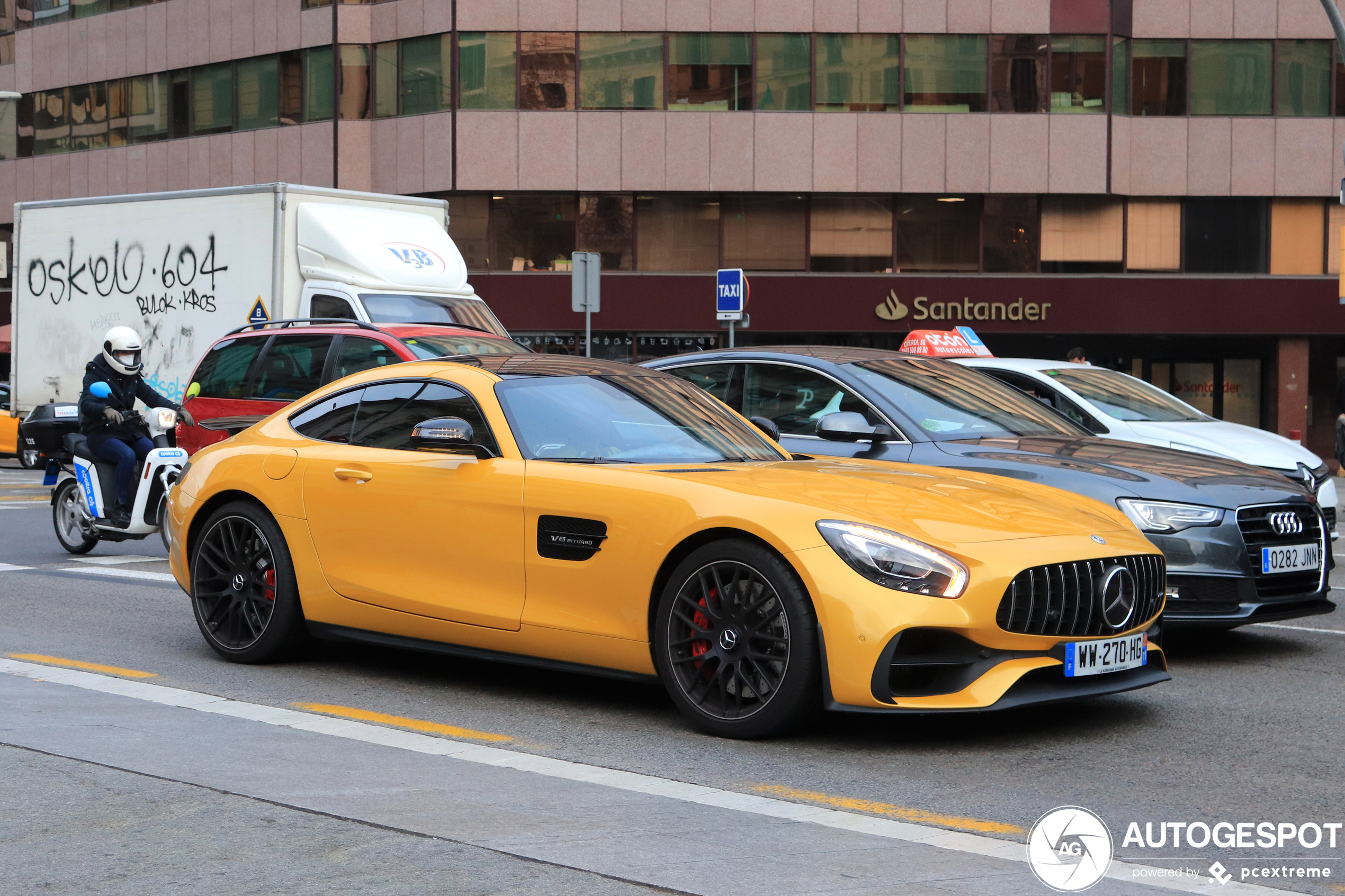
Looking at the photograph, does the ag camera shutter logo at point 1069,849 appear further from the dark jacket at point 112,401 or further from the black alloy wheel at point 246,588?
the dark jacket at point 112,401

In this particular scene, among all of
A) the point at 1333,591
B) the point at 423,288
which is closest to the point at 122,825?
the point at 1333,591

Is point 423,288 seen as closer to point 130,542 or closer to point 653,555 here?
point 130,542

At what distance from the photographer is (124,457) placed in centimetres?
1188

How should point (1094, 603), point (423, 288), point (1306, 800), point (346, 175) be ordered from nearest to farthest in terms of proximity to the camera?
point (1306, 800), point (1094, 603), point (423, 288), point (346, 175)

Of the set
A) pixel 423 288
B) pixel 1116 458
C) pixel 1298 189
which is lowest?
pixel 1116 458

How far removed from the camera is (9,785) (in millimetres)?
Answer: 5055

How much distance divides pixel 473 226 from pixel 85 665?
2761 centimetres

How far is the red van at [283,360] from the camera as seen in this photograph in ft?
45.7

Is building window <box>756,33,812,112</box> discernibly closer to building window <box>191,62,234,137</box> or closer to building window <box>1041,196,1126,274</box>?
building window <box>1041,196,1126,274</box>

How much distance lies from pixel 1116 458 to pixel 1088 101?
26772 millimetres

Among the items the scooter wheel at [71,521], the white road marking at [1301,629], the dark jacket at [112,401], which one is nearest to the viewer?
the white road marking at [1301,629]

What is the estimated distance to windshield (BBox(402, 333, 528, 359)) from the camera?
14.0 metres

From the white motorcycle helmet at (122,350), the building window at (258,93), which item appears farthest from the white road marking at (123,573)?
the building window at (258,93)

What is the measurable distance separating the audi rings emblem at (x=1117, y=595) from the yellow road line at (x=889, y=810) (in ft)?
4.50
